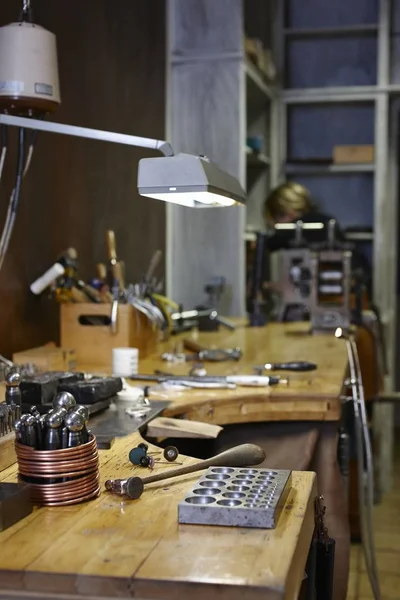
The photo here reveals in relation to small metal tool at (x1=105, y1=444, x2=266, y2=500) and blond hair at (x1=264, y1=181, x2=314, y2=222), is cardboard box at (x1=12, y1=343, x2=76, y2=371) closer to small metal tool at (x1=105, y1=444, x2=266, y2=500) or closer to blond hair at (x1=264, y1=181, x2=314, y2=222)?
small metal tool at (x1=105, y1=444, x2=266, y2=500)

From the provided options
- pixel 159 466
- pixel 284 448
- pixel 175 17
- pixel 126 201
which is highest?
pixel 175 17

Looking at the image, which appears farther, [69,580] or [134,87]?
[134,87]

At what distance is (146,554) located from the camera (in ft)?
3.57

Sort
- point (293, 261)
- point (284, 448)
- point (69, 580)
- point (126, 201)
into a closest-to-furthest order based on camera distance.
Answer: point (69, 580), point (284, 448), point (126, 201), point (293, 261)

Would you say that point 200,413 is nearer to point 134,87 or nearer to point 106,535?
point 106,535

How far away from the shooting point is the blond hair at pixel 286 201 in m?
5.09

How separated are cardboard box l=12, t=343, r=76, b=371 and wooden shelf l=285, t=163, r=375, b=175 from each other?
326cm

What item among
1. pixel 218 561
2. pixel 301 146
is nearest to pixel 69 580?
pixel 218 561

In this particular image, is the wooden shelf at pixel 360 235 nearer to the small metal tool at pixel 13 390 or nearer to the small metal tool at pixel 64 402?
the small metal tool at pixel 13 390

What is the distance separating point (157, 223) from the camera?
425 cm

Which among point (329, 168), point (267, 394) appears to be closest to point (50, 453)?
point (267, 394)

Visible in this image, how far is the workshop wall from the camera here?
2695 millimetres

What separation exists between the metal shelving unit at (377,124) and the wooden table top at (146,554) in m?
3.94

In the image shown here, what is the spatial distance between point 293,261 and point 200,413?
80.5 inches
